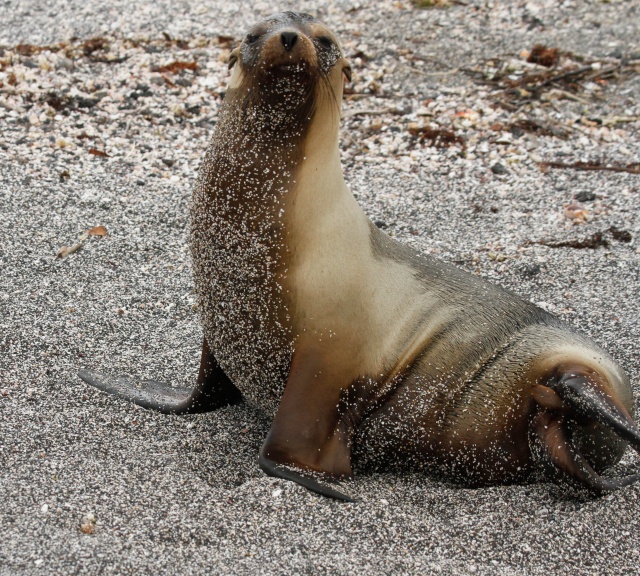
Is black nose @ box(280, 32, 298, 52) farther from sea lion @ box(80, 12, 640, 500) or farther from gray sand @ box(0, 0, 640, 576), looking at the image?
gray sand @ box(0, 0, 640, 576)

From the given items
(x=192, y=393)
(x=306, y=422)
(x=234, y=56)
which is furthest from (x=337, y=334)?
(x=234, y=56)

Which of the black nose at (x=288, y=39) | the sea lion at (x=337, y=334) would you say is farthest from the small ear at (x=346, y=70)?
the black nose at (x=288, y=39)

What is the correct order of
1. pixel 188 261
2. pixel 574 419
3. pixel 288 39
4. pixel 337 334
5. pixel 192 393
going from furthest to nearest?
pixel 188 261 < pixel 192 393 < pixel 574 419 < pixel 337 334 < pixel 288 39

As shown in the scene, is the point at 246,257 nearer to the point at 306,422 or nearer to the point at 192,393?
the point at 306,422

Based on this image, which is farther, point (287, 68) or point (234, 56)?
point (234, 56)

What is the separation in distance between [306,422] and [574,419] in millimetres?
1096

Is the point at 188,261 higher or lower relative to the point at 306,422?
lower

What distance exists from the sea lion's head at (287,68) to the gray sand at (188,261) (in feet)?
4.76

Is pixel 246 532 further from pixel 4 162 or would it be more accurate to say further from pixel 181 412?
pixel 4 162

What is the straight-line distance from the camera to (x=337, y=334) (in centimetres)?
354

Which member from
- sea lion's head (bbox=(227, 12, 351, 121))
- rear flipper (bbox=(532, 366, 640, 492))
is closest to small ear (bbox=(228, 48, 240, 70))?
sea lion's head (bbox=(227, 12, 351, 121))

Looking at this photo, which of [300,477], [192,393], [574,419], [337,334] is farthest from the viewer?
[192,393]

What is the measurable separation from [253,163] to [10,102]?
13.0ft

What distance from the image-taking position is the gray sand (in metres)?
3.18
